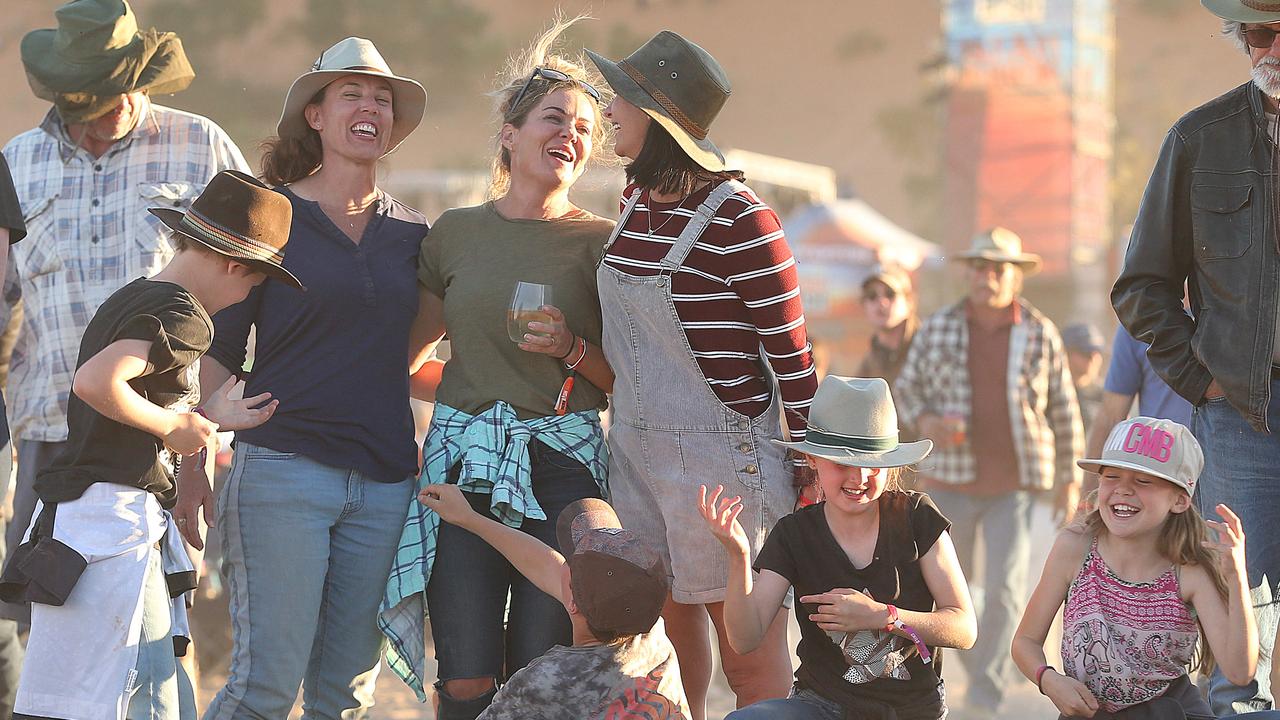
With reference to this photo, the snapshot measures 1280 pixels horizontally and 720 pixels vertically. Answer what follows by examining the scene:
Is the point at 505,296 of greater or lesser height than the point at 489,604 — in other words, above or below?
above

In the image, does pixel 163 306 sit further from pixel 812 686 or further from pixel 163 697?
pixel 812 686

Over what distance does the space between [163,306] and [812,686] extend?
154 centimetres

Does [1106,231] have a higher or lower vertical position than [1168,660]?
higher

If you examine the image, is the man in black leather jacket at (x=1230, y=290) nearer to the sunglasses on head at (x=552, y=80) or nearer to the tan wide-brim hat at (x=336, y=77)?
the sunglasses on head at (x=552, y=80)

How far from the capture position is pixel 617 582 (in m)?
2.76

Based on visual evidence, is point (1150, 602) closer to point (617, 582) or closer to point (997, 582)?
point (617, 582)

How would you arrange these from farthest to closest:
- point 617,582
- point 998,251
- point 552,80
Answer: point 998,251
point 552,80
point 617,582

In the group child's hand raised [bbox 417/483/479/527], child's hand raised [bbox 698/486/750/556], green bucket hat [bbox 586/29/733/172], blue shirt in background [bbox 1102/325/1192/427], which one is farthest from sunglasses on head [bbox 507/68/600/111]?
blue shirt in background [bbox 1102/325/1192/427]

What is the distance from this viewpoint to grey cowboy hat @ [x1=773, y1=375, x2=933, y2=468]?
3062mm

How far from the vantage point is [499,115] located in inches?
143

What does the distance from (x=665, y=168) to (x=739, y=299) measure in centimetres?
34

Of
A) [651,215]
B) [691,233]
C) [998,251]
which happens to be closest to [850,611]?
[691,233]

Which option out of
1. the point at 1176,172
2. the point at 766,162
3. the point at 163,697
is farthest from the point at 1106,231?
the point at 163,697

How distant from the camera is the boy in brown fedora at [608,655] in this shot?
9.00 feet
